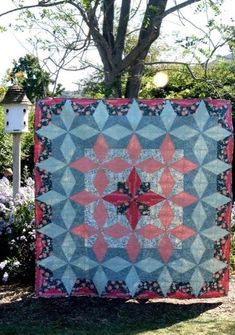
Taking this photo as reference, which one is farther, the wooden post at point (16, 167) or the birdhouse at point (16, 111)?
the birdhouse at point (16, 111)

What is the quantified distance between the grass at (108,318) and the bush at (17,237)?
0.74m

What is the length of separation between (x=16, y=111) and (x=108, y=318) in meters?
3.76

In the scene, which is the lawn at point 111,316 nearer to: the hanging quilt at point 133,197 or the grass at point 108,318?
the grass at point 108,318

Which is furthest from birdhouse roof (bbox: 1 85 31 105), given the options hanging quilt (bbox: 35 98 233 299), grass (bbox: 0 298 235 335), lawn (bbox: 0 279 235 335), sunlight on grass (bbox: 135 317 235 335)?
sunlight on grass (bbox: 135 317 235 335)

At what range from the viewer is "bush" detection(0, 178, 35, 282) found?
6855mm

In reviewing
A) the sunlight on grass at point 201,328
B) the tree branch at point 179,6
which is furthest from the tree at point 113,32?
the sunlight on grass at point 201,328

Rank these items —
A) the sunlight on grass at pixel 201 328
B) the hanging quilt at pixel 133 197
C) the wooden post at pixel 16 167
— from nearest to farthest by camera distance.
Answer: the sunlight on grass at pixel 201 328 < the hanging quilt at pixel 133 197 < the wooden post at pixel 16 167

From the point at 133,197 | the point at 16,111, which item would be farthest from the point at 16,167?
the point at 133,197

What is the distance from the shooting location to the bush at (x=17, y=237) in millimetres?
6855

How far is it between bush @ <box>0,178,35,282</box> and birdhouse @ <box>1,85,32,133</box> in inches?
41.7

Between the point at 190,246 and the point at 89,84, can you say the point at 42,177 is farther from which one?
the point at 89,84

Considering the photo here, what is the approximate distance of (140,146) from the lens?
230 inches

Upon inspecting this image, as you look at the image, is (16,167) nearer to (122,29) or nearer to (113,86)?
(113,86)

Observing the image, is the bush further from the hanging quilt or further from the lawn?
the hanging quilt
